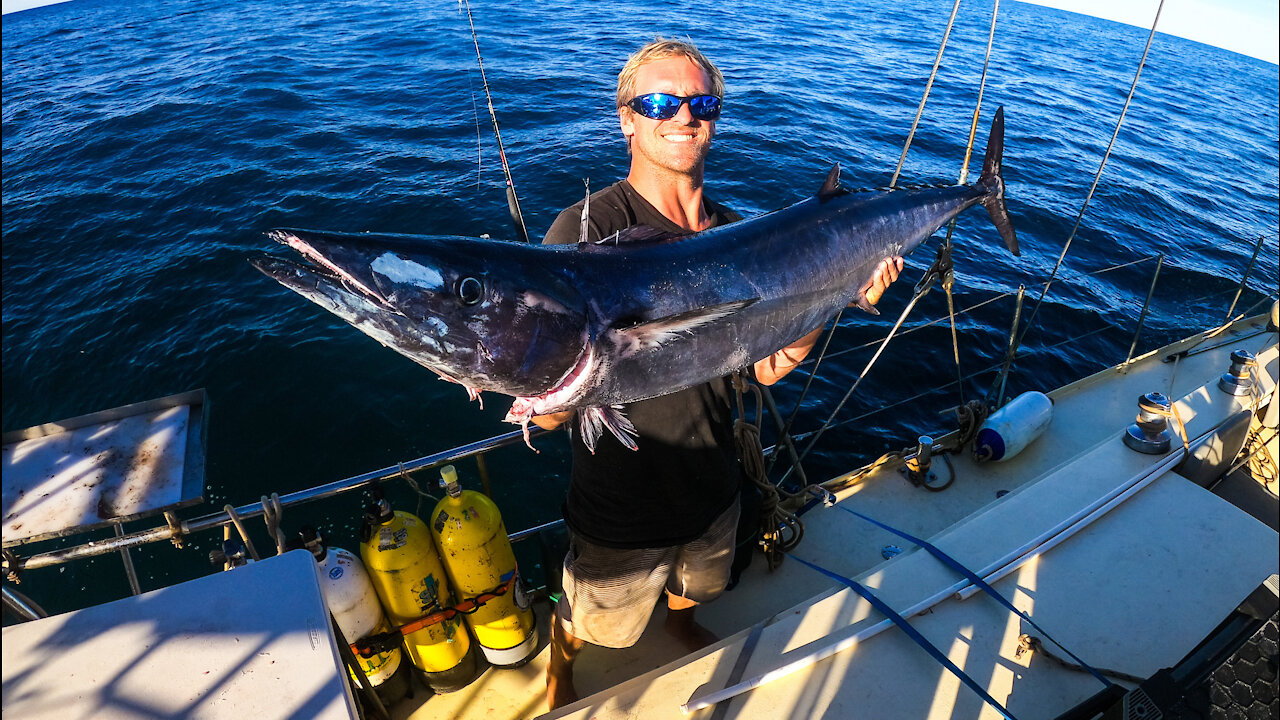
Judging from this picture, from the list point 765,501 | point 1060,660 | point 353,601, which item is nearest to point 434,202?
point 765,501

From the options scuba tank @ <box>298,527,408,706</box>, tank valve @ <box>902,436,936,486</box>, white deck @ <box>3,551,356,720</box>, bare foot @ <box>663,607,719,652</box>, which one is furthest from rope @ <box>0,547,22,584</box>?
tank valve @ <box>902,436,936,486</box>

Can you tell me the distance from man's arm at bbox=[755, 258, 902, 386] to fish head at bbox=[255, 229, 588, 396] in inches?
46.3

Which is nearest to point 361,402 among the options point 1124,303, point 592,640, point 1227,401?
point 592,640

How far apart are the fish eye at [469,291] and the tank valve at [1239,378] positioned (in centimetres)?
581

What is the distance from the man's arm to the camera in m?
2.87

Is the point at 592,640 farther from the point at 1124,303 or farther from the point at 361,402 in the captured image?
the point at 1124,303

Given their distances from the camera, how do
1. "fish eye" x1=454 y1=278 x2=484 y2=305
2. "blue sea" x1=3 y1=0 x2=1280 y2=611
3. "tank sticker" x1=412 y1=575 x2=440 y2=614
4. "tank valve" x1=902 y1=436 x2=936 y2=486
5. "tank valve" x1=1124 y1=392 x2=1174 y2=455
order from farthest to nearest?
"blue sea" x1=3 y1=0 x2=1280 y2=611 → "tank valve" x1=902 y1=436 x2=936 y2=486 → "tank valve" x1=1124 y1=392 x2=1174 y2=455 → "tank sticker" x1=412 y1=575 x2=440 y2=614 → "fish eye" x1=454 y1=278 x2=484 y2=305

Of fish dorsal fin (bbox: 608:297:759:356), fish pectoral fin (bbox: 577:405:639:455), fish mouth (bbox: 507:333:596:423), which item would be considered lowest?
fish pectoral fin (bbox: 577:405:639:455)

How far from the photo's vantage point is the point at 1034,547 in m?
3.18

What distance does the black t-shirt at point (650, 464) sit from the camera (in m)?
2.62

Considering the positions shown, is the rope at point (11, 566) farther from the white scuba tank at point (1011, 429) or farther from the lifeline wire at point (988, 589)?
the white scuba tank at point (1011, 429)

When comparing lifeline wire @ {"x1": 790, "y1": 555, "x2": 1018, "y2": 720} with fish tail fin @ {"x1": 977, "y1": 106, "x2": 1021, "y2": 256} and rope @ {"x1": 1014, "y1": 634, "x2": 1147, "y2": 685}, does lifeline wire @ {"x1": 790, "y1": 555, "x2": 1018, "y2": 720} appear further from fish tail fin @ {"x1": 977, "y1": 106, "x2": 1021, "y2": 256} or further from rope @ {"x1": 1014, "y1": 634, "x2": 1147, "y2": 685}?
fish tail fin @ {"x1": 977, "y1": 106, "x2": 1021, "y2": 256}

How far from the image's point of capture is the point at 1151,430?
3.95m

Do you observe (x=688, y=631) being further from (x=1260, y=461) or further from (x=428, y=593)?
(x=1260, y=461)
